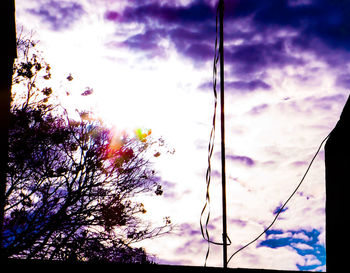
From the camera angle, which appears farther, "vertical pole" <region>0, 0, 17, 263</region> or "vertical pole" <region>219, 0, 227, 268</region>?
"vertical pole" <region>0, 0, 17, 263</region>

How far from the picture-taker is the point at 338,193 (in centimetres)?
281

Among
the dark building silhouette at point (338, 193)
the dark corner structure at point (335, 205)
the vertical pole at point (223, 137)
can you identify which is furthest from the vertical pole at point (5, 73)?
the dark building silhouette at point (338, 193)

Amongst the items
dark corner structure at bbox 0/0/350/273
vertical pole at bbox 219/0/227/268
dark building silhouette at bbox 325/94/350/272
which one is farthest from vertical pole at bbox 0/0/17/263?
dark building silhouette at bbox 325/94/350/272

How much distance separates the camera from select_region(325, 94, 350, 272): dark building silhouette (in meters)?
2.68

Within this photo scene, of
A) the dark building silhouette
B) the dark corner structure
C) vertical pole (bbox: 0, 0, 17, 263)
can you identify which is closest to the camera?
the dark corner structure

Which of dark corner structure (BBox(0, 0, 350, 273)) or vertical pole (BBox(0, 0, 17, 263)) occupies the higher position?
vertical pole (BBox(0, 0, 17, 263))

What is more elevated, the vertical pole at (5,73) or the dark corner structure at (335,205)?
the vertical pole at (5,73)

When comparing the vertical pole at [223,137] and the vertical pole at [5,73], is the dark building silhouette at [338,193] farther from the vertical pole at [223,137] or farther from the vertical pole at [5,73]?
the vertical pole at [5,73]

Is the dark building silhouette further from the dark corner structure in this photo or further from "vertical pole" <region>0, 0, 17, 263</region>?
"vertical pole" <region>0, 0, 17, 263</region>

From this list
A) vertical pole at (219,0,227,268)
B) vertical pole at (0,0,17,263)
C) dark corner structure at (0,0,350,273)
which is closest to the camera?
dark corner structure at (0,0,350,273)

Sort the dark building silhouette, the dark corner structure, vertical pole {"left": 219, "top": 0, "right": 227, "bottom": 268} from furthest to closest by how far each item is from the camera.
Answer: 1. vertical pole {"left": 219, "top": 0, "right": 227, "bottom": 268}
2. the dark building silhouette
3. the dark corner structure

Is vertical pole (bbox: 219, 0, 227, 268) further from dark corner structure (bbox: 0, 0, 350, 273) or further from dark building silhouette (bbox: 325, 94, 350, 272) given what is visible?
dark building silhouette (bbox: 325, 94, 350, 272)

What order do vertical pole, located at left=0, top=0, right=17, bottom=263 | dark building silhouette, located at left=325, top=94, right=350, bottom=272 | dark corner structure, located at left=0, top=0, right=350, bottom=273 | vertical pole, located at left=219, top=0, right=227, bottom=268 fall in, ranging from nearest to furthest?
dark corner structure, located at left=0, top=0, right=350, bottom=273, dark building silhouette, located at left=325, top=94, right=350, bottom=272, vertical pole, located at left=219, top=0, right=227, bottom=268, vertical pole, located at left=0, top=0, right=17, bottom=263

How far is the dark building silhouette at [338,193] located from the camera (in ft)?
8.80
